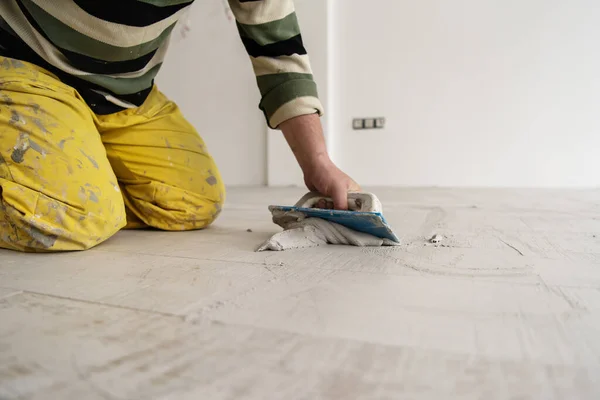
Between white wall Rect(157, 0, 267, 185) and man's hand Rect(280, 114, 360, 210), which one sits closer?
man's hand Rect(280, 114, 360, 210)

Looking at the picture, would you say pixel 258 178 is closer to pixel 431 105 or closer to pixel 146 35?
pixel 431 105

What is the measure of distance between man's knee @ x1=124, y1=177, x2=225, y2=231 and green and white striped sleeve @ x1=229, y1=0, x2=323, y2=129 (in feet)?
1.08

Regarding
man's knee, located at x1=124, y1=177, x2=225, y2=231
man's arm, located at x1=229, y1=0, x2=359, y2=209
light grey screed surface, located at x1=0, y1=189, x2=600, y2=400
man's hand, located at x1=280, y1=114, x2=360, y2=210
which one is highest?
man's arm, located at x1=229, y1=0, x2=359, y2=209

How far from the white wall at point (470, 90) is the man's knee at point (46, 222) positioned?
242 cm

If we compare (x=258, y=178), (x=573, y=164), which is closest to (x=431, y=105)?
(x=573, y=164)

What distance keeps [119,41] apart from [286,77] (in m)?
0.38

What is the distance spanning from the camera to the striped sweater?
949 mm

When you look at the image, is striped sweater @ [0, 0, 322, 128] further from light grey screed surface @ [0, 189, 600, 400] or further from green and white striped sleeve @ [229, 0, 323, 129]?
light grey screed surface @ [0, 189, 600, 400]

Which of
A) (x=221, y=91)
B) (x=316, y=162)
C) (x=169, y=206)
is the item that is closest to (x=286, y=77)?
(x=316, y=162)

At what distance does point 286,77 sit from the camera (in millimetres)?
1008

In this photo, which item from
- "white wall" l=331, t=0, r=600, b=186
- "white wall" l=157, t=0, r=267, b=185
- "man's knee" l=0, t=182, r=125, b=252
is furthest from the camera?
"white wall" l=157, t=0, r=267, b=185

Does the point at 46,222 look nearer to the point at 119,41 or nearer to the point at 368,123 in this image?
the point at 119,41

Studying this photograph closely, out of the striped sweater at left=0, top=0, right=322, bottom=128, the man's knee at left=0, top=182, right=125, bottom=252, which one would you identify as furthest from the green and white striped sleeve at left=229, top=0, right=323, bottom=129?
the man's knee at left=0, top=182, right=125, bottom=252

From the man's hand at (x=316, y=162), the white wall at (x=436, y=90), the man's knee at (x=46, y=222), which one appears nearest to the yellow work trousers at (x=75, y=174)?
the man's knee at (x=46, y=222)
